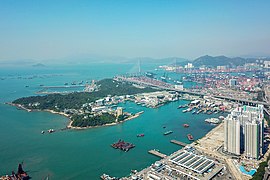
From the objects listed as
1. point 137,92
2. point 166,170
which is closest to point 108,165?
point 166,170

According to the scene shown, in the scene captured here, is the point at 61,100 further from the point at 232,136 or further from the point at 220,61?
the point at 220,61

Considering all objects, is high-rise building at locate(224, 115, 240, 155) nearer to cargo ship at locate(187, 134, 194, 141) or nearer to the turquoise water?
cargo ship at locate(187, 134, 194, 141)

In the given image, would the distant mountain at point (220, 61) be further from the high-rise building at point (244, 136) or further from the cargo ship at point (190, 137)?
the high-rise building at point (244, 136)

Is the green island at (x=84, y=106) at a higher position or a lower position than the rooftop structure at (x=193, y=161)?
higher

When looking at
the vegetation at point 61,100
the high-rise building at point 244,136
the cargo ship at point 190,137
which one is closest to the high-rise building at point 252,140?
the high-rise building at point 244,136

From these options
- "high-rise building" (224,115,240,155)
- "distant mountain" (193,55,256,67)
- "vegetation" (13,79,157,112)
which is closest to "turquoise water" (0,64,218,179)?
"vegetation" (13,79,157,112)

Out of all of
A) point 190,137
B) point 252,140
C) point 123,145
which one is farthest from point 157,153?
point 252,140

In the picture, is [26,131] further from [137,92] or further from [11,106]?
[137,92]
